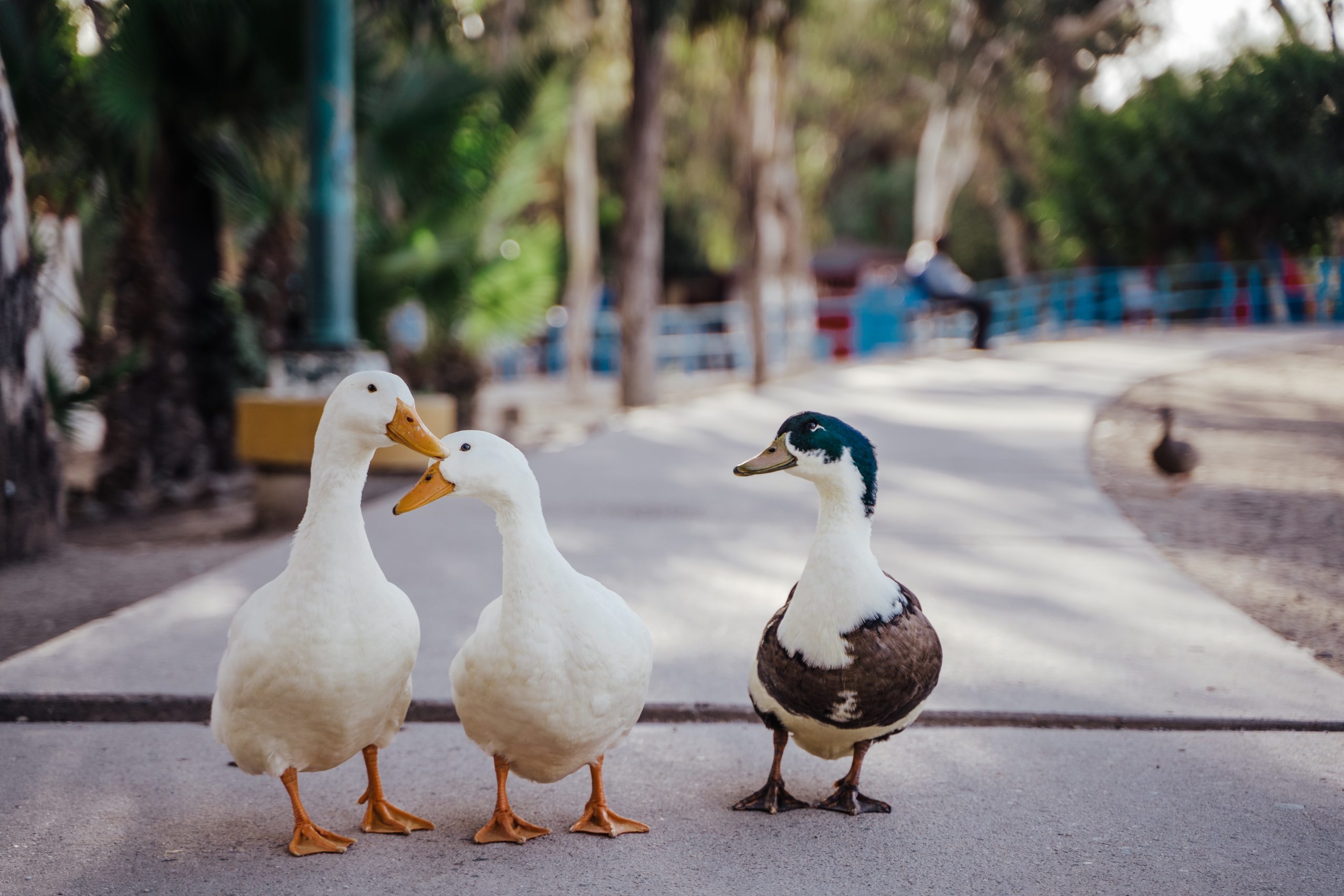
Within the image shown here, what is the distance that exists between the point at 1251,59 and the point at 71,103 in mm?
7434

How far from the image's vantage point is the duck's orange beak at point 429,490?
2541 millimetres

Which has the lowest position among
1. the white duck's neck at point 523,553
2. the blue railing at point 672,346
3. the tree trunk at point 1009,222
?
the white duck's neck at point 523,553

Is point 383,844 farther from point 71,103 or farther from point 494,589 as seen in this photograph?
point 71,103

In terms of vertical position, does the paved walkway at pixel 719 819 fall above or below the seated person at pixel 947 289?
below

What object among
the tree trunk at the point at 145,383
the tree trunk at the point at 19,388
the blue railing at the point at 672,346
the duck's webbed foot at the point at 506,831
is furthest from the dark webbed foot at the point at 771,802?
the blue railing at the point at 672,346

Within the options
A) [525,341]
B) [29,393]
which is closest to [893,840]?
[29,393]

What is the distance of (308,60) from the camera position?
252 inches

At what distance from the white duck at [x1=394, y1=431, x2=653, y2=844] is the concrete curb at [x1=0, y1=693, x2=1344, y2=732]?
0.96 m

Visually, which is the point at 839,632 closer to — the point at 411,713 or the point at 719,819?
the point at 719,819

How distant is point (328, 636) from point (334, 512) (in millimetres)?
291

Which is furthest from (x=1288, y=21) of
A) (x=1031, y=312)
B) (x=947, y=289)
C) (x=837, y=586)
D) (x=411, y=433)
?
(x=1031, y=312)

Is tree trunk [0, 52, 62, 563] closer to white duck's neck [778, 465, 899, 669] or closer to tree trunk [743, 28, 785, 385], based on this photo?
white duck's neck [778, 465, 899, 669]

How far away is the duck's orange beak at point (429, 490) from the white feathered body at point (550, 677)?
29 cm

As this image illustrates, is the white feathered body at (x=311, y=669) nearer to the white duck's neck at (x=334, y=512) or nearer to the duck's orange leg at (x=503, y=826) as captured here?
the white duck's neck at (x=334, y=512)
